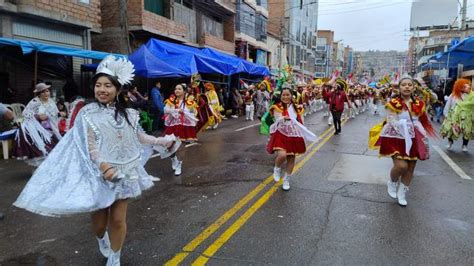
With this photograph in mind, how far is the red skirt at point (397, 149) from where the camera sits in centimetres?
562

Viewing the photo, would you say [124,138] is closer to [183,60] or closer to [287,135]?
[287,135]

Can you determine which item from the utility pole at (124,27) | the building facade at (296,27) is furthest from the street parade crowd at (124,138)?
the building facade at (296,27)

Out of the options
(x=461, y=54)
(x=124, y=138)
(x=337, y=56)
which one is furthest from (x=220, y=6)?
(x=337, y=56)

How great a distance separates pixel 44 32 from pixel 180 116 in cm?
846

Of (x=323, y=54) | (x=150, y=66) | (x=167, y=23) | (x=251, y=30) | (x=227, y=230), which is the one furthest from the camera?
(x=323, y=54)

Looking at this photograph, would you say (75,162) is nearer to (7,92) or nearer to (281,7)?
A: (7,92)

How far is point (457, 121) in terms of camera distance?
1039 centimetres

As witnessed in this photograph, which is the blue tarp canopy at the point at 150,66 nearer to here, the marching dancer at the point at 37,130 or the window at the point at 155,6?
the marching dancer at the point at 37,130

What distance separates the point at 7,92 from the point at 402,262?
1218 cm

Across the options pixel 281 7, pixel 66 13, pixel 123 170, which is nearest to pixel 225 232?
pixel 123 170

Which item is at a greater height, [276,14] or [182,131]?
[276,14]

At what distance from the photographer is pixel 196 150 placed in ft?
34.4

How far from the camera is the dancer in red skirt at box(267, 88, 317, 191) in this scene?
6457 millimetres

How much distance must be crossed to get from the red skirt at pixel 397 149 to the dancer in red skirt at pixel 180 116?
373cm
